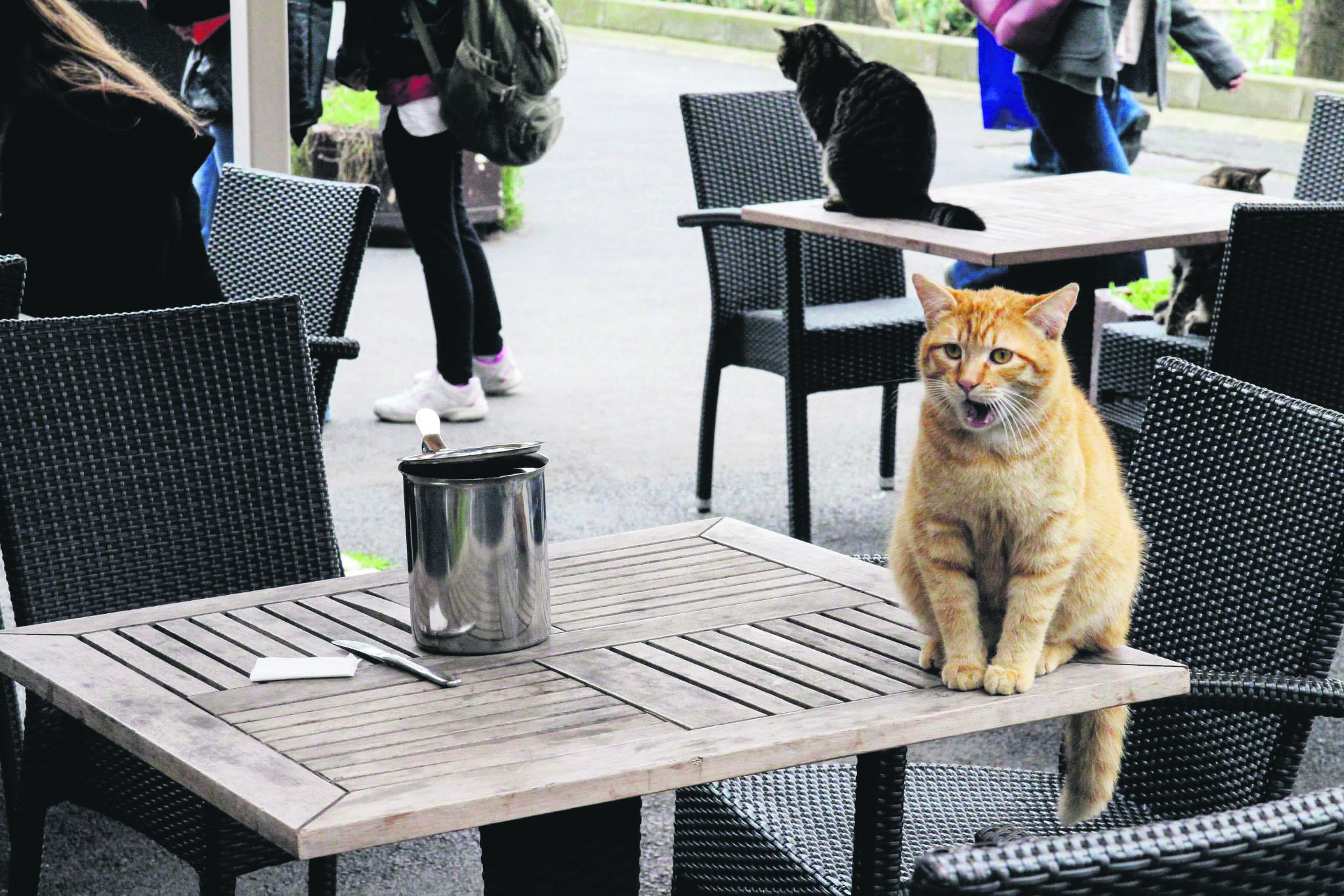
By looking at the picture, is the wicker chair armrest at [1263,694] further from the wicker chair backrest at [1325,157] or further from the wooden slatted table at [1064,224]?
the wicker chair backrest at [1325,157]

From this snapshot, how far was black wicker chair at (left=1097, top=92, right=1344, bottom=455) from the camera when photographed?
428cm

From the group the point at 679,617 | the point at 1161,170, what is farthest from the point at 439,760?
the point at 1161,170

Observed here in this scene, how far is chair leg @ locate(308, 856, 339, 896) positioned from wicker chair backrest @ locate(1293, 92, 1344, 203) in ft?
11.8

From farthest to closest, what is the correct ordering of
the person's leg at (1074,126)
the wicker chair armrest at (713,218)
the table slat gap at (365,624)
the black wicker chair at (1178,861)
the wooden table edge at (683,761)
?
1. the person's leg at (1074,126)
2. the wicker chair armrest at (713,218)
3. the table slat gap at (365,624)
4. the wooden table edge at (683,761)
5. the black wicker chair at (1178,861)

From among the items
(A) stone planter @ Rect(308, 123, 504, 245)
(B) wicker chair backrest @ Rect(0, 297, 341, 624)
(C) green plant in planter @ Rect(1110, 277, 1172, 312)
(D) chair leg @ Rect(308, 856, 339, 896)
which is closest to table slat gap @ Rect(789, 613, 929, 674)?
(D) chair leg @ Rect(308, 856, 339, 896)

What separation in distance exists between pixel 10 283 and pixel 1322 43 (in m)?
12.1

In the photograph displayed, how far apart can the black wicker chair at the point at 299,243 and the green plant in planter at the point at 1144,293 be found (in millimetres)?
2471

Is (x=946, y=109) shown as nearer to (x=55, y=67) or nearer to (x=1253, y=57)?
(x=1253, y=57)

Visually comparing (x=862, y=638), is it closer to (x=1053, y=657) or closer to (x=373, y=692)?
(x=1053, y=657)

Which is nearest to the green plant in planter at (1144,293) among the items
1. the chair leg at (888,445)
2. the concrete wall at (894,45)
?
the chair leg at (888,445)

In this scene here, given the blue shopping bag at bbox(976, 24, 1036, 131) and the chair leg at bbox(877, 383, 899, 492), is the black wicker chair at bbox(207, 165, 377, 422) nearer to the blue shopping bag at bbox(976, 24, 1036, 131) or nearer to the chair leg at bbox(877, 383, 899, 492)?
→ the chair leg at bbox(877, 383, 899, 492)

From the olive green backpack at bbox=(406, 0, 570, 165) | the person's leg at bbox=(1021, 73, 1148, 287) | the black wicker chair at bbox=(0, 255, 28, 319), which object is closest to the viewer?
the black wicker chair at bbox=(0, 255, 28, 319)

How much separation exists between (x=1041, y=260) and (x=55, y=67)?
213 centimetres

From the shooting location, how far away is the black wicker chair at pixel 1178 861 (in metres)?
1.15
